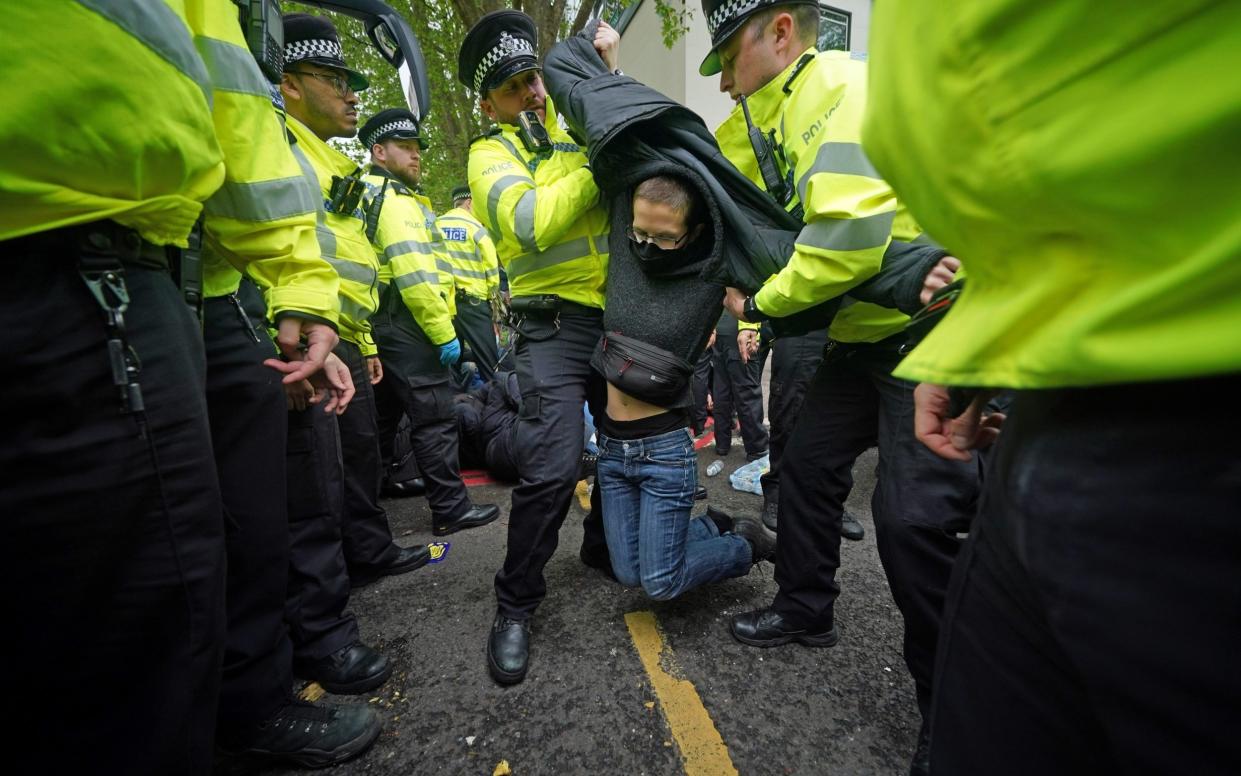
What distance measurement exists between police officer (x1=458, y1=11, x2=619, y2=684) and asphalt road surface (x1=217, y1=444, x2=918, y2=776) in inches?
6.8

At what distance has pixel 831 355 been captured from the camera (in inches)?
75.4

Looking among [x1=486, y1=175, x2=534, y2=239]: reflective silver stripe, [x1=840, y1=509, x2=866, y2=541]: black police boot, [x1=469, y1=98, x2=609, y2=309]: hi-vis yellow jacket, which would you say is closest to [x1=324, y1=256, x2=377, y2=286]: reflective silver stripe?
[x1=469, y1=98, x2=609, y2=309]: hi-vis yellow jacket

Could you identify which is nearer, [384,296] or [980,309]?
[980,309]

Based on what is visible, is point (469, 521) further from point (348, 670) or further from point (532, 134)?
point (532, 134)

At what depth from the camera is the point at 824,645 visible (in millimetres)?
1955

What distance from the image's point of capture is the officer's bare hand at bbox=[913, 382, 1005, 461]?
0.90m

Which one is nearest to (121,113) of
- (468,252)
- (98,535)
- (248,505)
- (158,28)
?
(158,28)

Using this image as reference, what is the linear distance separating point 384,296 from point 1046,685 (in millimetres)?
3277

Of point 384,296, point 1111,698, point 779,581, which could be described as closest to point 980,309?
point 1111,698

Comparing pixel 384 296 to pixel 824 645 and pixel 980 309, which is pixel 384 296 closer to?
pixel 824 645

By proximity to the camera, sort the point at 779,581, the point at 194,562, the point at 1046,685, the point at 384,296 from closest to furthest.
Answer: the point at 1046,685 → the point at 194,562 → the point at 779,581 → the point at 384,296

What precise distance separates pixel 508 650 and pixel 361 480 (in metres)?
1.25

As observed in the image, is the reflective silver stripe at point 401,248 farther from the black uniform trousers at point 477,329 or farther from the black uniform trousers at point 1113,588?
the black uniform trousers at point 1113,588

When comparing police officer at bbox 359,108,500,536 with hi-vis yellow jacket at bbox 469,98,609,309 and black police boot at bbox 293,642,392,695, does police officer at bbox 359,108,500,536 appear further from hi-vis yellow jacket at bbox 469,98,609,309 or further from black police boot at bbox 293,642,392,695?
black police boot at bbox 293,642,392,695
